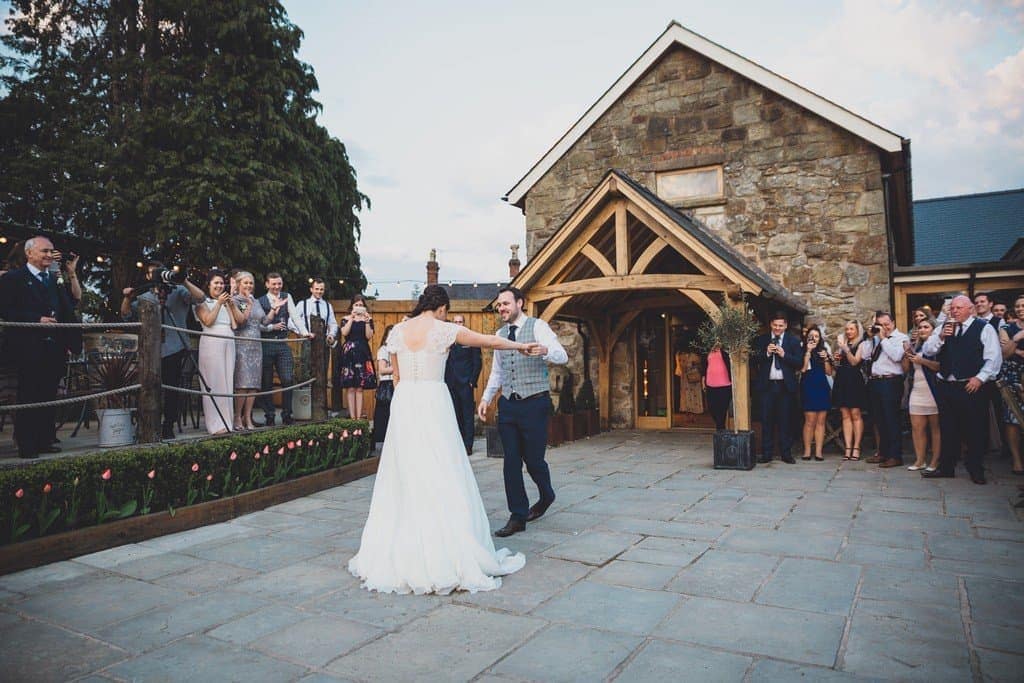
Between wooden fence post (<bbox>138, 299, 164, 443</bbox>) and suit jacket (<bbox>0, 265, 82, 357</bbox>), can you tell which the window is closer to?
wooden fence post (<bbox>138, 299, 164, 443</bbox>)

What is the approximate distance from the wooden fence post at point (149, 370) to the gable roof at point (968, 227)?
80.8 ft

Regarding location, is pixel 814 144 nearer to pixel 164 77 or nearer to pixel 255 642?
pixel 255 642

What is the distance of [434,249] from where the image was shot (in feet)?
99.2

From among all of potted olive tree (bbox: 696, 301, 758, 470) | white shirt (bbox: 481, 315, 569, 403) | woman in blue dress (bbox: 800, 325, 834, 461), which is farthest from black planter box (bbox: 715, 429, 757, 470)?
white shirt (bbox: 481, 315, 569, 403)

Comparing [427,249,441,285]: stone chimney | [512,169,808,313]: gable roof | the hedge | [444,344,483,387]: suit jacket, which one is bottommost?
the hedge

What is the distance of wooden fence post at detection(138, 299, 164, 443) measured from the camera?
5.28 meters

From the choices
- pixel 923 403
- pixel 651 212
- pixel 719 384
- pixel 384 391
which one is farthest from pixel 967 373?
pixel 384 391

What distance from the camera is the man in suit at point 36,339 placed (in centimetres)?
518

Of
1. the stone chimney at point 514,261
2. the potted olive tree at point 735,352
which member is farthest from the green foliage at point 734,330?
the stone chimney at point 514,261

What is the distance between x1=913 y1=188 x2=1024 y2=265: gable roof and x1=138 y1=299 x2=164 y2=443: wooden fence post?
24625 millimetres

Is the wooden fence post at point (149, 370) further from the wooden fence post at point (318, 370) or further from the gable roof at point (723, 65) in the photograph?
the gable roof at point (723, 65)

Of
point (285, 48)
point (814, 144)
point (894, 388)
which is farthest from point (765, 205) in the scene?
point (285, 48)

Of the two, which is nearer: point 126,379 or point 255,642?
point 255,642

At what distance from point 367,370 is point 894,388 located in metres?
6.72
